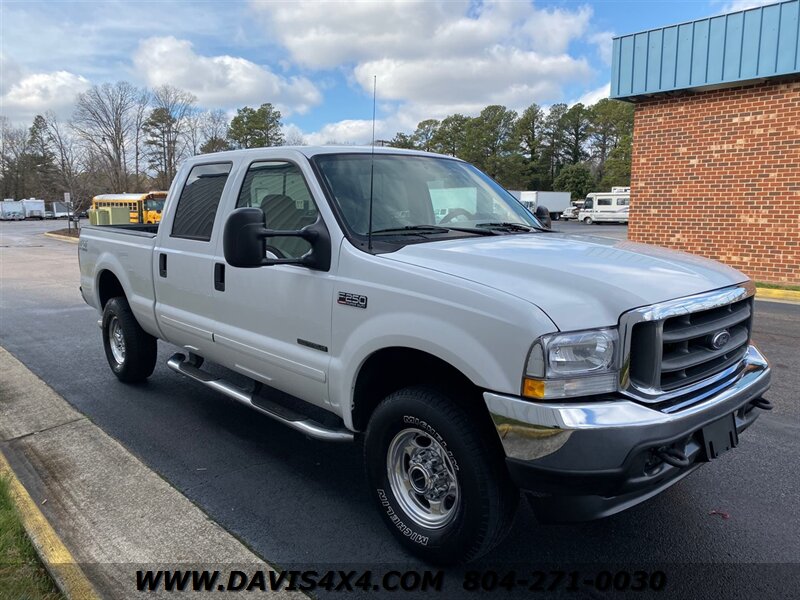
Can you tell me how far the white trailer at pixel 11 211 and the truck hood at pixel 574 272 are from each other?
83.1 metres

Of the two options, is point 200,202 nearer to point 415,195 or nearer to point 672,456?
point 415,195

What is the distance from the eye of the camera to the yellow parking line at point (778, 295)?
10688 mm

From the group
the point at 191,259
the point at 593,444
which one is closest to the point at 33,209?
the point at 191,259

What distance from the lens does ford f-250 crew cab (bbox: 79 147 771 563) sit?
2359 millimetres

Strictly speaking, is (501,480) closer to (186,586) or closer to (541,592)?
(541,592)

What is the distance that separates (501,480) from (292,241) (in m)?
1.95

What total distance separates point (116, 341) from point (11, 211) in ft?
262

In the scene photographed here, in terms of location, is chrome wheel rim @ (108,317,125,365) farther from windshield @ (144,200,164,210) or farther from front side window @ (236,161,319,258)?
windshield @ (144,200,164,210)

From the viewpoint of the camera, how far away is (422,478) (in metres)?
2.95

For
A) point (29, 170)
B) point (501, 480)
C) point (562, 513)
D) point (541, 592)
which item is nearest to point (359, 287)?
point (501, 480)

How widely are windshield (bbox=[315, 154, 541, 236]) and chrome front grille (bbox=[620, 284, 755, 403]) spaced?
1356 mm

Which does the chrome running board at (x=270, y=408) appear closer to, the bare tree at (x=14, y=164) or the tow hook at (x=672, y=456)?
the tow hook at (x=672, y=456)

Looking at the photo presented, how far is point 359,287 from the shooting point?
120 inches

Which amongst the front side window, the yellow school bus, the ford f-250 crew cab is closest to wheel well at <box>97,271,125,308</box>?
the ford f-250 crew cab
